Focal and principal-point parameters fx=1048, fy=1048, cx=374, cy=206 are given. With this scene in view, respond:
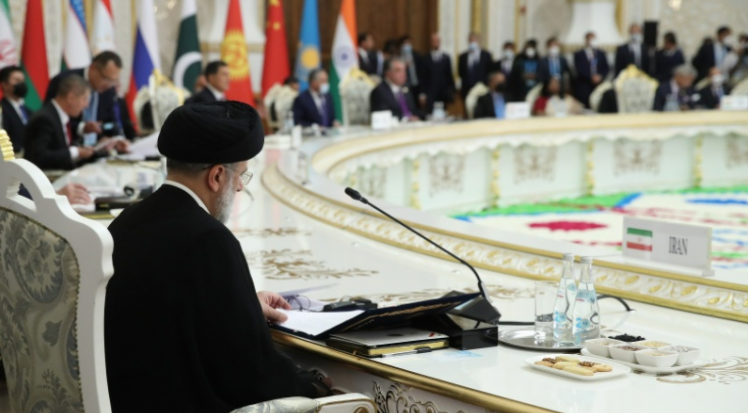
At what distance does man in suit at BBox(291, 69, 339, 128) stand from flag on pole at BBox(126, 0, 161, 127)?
188 centimetres

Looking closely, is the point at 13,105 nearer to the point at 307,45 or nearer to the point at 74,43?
the point at 74,43

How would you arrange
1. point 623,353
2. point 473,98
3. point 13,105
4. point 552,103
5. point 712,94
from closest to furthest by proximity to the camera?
point 623,353, point 13,105, point 473,98, point 552,103, point 712,94

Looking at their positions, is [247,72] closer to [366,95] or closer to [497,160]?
[366,95]

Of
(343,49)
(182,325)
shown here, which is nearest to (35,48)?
(343,49)

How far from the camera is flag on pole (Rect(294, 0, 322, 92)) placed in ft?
36.1

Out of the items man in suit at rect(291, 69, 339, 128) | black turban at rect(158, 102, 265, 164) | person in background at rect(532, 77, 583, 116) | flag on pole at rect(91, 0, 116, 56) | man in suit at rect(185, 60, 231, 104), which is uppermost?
flag on pole at rect(91, 0, 116, 56)

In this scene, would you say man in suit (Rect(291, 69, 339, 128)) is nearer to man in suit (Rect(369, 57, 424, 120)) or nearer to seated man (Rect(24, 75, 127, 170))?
man in suit (Rect(369, 57, 424, 120))

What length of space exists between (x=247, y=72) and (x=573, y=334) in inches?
334

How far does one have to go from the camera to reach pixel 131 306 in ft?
5.88

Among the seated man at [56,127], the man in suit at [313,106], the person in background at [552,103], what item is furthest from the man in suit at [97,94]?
the person in background at [552,103]

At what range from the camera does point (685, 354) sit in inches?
73.9

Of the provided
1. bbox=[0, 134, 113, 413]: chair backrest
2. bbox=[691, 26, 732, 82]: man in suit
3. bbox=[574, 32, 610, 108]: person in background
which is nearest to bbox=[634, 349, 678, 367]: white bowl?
bbox=[0, 134, 113, 413]: chair backrest

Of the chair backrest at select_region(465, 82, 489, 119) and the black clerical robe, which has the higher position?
the black clerical robe

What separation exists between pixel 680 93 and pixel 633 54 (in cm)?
268
